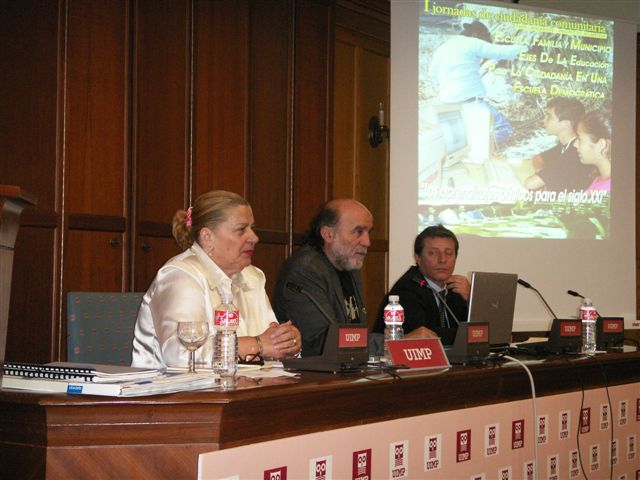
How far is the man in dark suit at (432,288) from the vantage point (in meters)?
3.75

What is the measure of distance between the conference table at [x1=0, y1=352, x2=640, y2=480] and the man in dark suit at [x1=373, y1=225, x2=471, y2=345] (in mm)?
701

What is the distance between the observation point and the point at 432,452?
246 centimetres

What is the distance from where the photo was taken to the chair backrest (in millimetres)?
2756

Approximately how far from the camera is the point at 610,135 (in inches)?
219

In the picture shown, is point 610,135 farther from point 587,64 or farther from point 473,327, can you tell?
point 473,327

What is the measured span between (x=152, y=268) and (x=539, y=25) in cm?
282

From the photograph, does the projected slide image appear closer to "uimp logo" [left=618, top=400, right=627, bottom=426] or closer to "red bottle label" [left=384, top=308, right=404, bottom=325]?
"uimp logo" [left=618, top=400, right=627, bottom=426]

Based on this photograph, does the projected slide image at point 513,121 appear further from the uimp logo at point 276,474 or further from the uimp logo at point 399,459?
the uimp logo at point 276,474

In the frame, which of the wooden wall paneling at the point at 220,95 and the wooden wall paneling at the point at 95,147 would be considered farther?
the wooden wall paneling at the point at 220,95

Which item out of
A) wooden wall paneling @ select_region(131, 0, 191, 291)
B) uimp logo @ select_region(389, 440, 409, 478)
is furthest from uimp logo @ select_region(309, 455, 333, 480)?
wooden wall paneling @ select_region(131, 0, 191, 291)

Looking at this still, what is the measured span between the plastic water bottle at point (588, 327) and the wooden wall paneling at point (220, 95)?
1.72 meters

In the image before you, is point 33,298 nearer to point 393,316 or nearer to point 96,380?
point 393,316

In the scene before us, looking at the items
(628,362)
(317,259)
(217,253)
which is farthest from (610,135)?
(217,253)

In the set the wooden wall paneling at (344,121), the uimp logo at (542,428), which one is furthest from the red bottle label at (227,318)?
the wooden wall paneling at (344,121)
